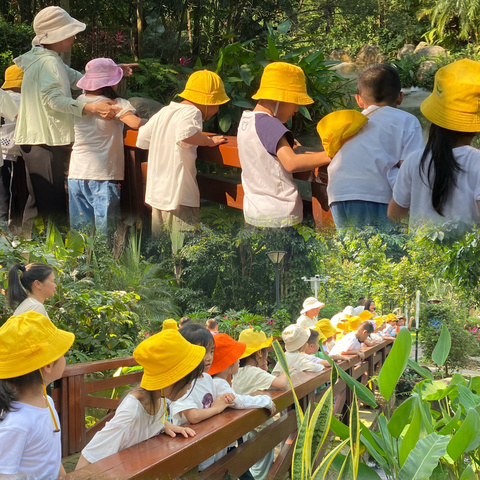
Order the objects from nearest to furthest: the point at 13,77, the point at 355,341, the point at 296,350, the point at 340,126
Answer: the point at 340,126 < the point at 13,77 < the point at 296,350 < the point at 355,341

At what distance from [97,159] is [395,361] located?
2.61 feet

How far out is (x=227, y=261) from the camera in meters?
1.28

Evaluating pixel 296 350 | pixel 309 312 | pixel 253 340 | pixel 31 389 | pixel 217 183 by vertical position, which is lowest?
pixel 296 350

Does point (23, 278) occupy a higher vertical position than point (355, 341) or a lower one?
higher

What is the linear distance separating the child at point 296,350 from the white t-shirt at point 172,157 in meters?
0.41

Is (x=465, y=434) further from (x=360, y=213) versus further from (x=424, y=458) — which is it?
(x=360, y=213)

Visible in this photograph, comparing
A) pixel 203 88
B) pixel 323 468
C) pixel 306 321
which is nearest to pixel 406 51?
pixel 203 88

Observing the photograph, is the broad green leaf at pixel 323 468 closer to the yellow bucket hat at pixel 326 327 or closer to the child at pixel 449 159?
the child at pixel 449 159

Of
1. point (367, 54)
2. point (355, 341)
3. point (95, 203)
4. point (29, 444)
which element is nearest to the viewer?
point (29, 444)

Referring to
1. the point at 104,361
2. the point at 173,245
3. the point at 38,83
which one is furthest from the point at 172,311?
the point at 38,83

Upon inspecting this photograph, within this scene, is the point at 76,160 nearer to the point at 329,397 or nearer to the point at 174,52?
the point at 174,52

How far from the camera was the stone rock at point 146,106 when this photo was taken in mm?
1492

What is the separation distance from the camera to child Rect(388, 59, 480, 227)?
3.37 ft

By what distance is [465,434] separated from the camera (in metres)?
1.09
